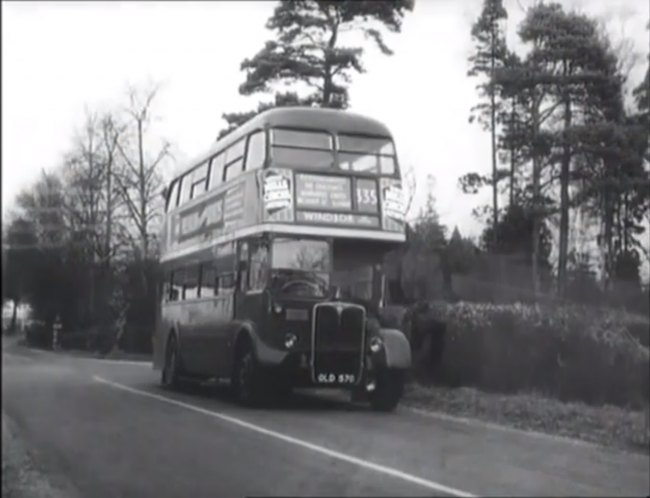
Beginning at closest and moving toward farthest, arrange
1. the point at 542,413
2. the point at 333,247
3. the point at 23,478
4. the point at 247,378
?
the point at 333,247
the point at 247,378
the point at 542,413
the point at 23,478

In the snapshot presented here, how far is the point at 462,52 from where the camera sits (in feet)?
7.16

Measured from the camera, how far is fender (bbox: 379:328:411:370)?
2.14 m

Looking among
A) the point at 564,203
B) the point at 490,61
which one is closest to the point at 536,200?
the point at 564,203

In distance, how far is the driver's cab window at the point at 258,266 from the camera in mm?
2154

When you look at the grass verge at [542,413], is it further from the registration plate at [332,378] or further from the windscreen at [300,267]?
the windscreen at [300,267]

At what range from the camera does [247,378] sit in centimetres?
244

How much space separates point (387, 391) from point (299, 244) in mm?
385

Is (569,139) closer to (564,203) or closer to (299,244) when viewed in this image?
(564,203)

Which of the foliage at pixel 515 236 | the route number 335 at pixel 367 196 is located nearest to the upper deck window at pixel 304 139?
the route number 335 at pixel 367 196

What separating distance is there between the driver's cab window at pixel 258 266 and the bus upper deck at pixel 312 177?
3cm

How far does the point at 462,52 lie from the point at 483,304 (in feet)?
1.65

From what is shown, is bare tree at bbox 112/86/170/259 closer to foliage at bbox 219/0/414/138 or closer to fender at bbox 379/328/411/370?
foliage at bbox 219/0/414/138

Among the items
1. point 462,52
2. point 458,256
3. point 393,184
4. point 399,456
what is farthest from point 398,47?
point 399,456

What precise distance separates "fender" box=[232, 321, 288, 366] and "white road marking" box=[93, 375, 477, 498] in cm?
29
